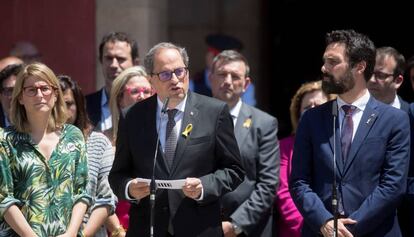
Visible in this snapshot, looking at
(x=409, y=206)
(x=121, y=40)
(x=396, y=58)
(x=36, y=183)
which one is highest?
(x=396, y=58)

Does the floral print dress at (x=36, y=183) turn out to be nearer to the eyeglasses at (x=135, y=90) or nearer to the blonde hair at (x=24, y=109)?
the blonde hair at (x=24, y=109)

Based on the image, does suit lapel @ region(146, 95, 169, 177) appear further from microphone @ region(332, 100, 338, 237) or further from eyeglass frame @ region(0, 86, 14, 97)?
eyeglass frame @ region(0, 86, 14, 97)

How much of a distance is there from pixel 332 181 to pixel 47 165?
6.00 ft

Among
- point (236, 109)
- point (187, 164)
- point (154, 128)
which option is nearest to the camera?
point (187, 164)

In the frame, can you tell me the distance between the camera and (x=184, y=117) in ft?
23.9

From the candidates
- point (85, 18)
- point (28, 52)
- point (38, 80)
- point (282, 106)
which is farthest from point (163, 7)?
point (38, 80)

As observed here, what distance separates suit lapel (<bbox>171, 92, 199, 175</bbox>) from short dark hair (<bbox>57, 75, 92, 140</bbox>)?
1.15 metres

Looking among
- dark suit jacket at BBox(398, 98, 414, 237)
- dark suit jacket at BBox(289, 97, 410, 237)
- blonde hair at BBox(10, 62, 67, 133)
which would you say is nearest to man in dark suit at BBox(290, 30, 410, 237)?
dark suit jacket at BBox(289, 97, 410, 237)

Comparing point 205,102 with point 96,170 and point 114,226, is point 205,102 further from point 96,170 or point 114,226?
point 114,226

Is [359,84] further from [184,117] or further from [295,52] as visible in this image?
[295,52]

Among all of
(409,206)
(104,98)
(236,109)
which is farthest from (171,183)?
(104,98)

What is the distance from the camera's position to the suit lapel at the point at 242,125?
8859mm

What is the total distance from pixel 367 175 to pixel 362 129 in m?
0.30

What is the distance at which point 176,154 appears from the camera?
7.20 meters
